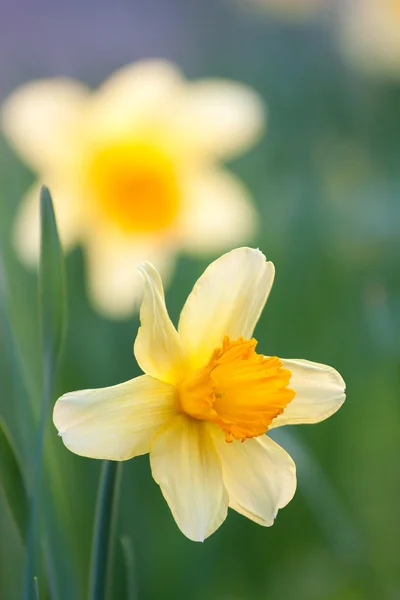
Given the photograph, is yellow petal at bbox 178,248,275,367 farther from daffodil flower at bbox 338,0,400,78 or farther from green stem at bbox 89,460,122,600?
daffodil flower at bbox 338,0,400,78

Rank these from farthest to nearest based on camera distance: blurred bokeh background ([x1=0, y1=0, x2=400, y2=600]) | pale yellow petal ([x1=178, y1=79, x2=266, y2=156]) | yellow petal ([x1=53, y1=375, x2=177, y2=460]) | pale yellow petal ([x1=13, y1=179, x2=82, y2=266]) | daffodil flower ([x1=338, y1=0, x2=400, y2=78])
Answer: daffodil flower ([x1=338, y1=0, x2=400, y2=78]) < pale yellow petal ([x1=178, y1=79, x2=266, y2=156]) < pale yellow petal ([x1=13, y1=179, x2=82, y2=266]) < blurred bokeh background ([x1=0, y1=0, x2=400, y2=600]) < yellow petal ([x1=53, y1=375, x2=177, y2=460])

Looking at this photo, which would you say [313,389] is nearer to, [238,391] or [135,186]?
[238,391]

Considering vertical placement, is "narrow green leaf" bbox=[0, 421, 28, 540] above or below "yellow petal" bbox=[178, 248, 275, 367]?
below

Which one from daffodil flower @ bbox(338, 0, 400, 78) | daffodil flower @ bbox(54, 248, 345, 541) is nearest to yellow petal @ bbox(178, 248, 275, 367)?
daffodil flower @ bbox(54, 248, 345, 541)

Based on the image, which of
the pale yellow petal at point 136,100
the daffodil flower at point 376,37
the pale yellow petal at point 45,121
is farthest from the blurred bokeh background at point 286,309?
the pale yellow petal at point 136,100

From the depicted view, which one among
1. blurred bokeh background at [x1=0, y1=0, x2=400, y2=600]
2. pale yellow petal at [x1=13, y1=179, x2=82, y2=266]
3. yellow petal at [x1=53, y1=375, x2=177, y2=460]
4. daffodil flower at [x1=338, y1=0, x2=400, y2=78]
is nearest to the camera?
yellow petal at [x1=53, y1=375, x2=177, y2=460]

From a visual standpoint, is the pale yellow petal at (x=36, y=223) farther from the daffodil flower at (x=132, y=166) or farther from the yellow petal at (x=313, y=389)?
the yellow petal at (x=313, y=389)

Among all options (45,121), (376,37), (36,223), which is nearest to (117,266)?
(36,223)

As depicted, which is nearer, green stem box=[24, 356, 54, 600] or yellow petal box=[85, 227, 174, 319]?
green stem box=[24, 356, 54, 600]
